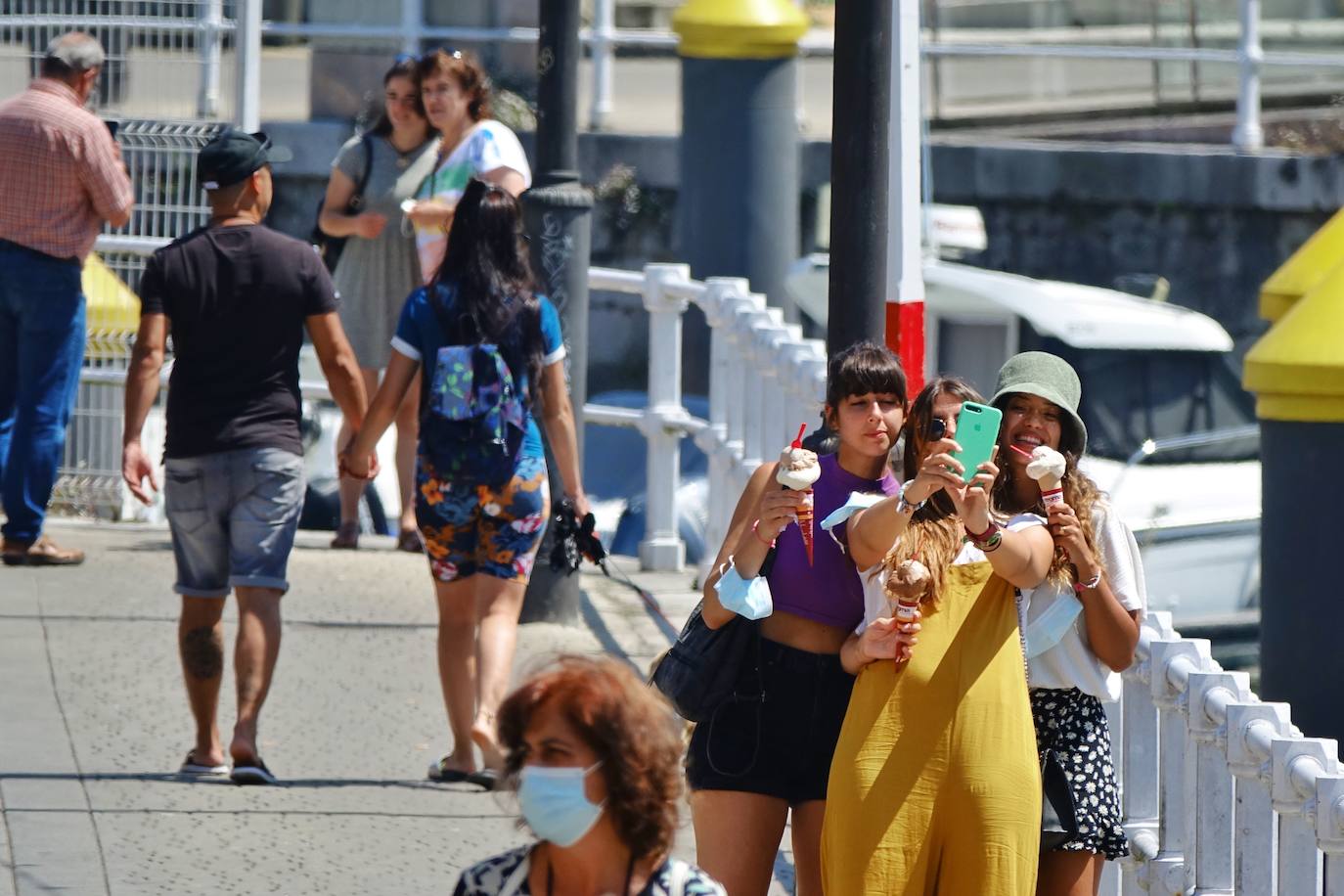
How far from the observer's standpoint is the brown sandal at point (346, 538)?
9016mm

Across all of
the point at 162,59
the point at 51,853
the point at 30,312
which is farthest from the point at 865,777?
the point at 162,59

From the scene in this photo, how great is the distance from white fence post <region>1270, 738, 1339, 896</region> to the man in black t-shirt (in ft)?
9.63

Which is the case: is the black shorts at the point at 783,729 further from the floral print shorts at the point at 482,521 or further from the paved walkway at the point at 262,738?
the floral print shorts at the point at 482,521

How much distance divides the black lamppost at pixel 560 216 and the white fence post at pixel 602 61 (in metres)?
7.26

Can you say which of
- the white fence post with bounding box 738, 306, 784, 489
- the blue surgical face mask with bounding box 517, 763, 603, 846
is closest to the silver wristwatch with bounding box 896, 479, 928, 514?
the blue surgical face mask with bounding box 517, 763, 603, 846

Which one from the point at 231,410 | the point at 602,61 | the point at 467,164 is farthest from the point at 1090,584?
the point at 602,61

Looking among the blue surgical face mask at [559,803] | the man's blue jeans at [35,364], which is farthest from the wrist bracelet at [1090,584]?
the man's blue jeans at [35,364]

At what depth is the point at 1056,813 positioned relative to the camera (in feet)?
14.2

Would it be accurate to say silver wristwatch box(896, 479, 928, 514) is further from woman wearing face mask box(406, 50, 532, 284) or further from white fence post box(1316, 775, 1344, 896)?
woman wearing face mask box(406, 50, 532, 284)

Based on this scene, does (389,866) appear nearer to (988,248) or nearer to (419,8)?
(419,8)

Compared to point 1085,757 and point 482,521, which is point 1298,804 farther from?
point 482,521

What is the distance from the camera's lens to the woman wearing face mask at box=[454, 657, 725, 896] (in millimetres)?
3057

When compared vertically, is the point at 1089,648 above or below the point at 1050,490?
below

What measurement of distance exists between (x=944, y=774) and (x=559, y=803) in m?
1.25
